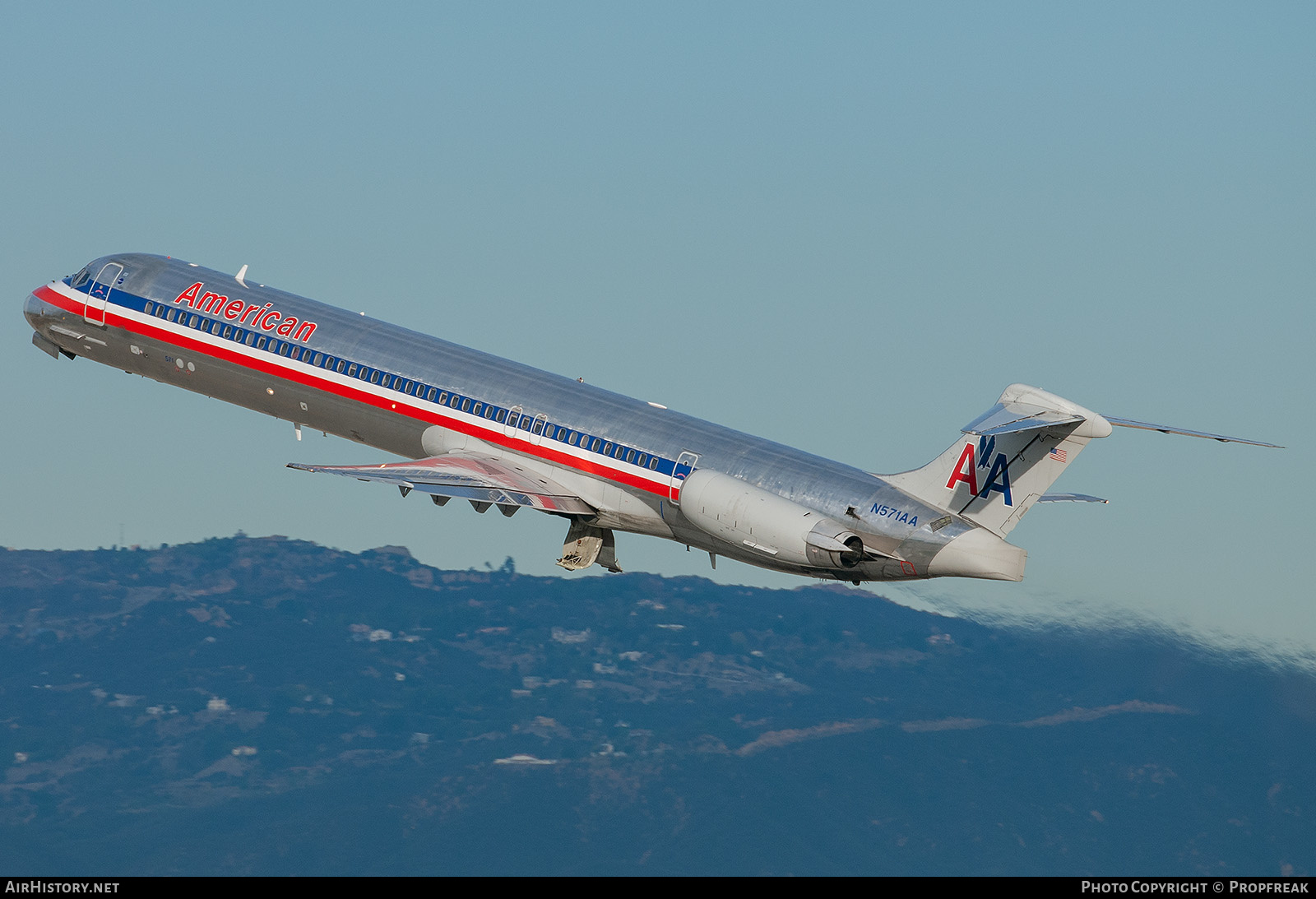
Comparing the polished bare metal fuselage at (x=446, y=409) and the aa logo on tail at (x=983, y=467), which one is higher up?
the polished bare metal fuselage at (x=446, y=409)

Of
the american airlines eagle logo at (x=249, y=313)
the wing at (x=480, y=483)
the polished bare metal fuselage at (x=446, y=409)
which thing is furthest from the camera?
the american airlines eagle logo at (x=249, y=313)

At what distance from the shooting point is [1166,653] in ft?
263

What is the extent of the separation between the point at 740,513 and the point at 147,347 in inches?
807

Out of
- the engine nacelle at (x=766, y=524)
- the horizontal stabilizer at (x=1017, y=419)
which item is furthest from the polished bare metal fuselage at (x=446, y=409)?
the horizontal stabilizer at (x=1017, y=419)

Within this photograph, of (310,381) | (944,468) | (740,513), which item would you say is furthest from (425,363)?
(944,468)

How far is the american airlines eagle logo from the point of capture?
47.5 m

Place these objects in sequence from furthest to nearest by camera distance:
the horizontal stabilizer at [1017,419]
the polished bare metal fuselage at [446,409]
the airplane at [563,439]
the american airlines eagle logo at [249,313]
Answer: the american airlines eagle logo at [249,313]
the polished bare metal fuselage at [446,409]
the airplane at [563,439]
the horizontal stabilizer at [1017,419]

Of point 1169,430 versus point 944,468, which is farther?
point 944,468

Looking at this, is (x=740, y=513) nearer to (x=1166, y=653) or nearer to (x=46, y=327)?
(x=46, y=327)

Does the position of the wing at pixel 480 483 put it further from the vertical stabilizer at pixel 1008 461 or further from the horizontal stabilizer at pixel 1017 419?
the horizontal stabilizer at pixel 1017 419

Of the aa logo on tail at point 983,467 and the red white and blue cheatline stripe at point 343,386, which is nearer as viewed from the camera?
the aa logo on tail at point 983,467

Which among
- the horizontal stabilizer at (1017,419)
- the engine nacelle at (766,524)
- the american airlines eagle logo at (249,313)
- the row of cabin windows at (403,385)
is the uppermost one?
the american airlines eagle logo at (249,313)

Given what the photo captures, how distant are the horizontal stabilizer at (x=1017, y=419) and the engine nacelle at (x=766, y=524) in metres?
4.02

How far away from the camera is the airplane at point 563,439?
38.7 metres
